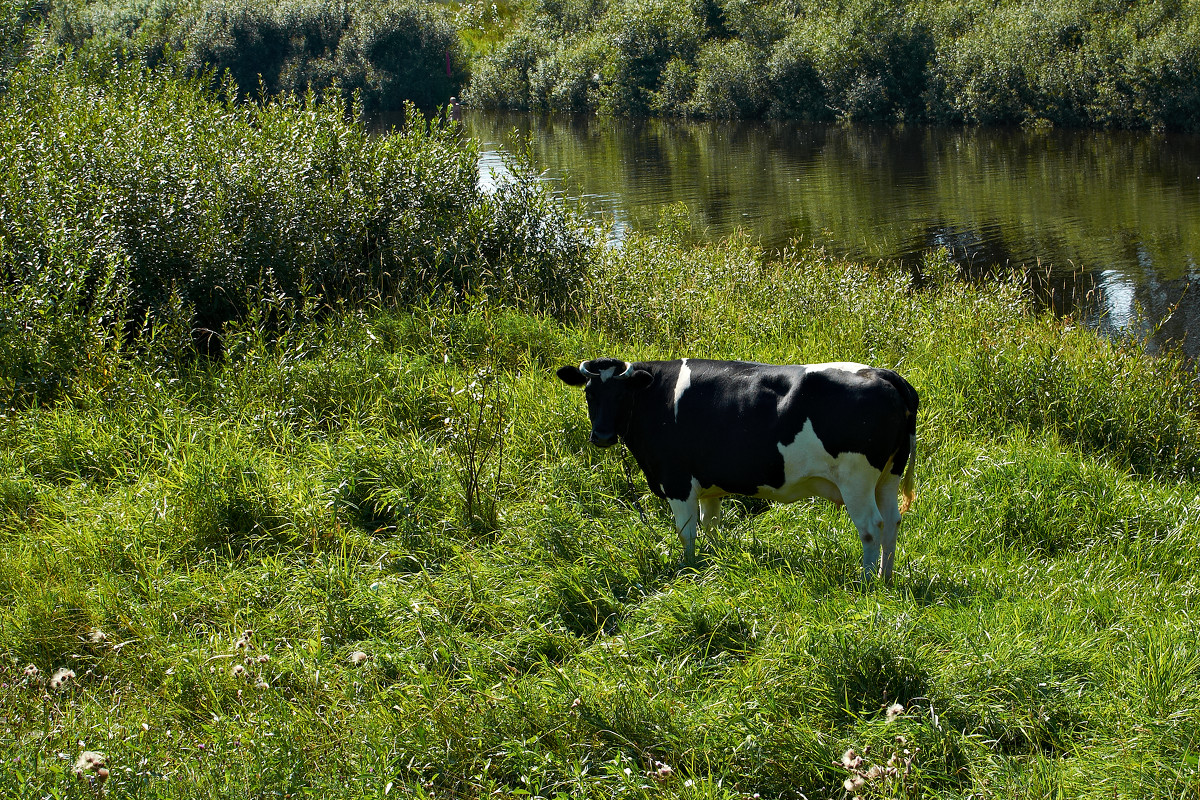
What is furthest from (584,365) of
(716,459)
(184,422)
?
(184,422)

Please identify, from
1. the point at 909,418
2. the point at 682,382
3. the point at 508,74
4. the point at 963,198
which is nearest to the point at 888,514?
the point at 909,418

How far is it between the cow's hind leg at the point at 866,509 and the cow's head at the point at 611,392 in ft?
4.15

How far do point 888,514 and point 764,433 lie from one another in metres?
0.80

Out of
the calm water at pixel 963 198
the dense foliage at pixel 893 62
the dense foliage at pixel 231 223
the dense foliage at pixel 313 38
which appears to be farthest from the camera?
the dense foliage at pixel 313 38

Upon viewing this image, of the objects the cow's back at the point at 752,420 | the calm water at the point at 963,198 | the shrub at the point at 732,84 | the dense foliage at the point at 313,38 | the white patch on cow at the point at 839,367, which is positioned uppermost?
the dense foliage at the point at 313,38

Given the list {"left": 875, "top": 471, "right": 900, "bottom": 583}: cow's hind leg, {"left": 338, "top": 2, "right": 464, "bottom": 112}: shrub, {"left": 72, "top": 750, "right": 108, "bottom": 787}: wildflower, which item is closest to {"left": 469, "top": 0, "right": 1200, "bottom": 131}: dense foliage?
{"left": 338, "top": 2, "right": 464, "bottom": 112}: shrub

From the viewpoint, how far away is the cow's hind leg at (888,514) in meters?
5.01

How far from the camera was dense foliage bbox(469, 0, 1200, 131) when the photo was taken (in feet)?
111

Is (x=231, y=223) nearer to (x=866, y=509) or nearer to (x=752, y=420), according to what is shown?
(x=752, y=420)

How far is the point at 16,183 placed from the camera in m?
9.80

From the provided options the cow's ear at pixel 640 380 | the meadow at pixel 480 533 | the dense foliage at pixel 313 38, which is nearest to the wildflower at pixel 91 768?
the meadow at pixel 480 533

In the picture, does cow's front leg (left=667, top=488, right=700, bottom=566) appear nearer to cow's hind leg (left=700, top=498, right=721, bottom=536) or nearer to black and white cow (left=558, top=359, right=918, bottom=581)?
black and white cow (left=558, top=359, right=918, bottom=581)

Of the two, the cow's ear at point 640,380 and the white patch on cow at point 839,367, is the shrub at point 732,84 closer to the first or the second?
the cow's ear at point 640,380

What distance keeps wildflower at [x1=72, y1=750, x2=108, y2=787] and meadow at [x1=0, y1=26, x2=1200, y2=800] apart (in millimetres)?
40
